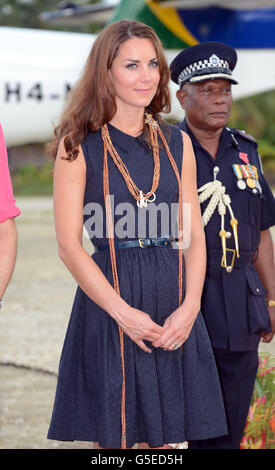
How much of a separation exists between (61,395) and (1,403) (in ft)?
8.73

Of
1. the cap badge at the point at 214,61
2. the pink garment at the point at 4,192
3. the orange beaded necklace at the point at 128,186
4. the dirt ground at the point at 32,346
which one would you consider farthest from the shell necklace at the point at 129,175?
the dirt ground at the point at 32,346

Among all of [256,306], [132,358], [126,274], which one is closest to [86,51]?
[256,306]

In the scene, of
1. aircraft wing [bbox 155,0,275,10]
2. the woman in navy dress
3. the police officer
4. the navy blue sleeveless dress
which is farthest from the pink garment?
aircraft wing [bbox 155,0,275,10]

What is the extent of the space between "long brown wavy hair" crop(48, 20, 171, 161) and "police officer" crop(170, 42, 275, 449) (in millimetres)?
620

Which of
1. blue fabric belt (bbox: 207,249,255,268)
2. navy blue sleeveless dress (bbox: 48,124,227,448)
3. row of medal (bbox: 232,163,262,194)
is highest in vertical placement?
row of medal (bbox: 232,163,262,194)

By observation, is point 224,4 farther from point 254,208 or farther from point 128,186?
point 128,186

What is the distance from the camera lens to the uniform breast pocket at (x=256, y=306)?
274 cm

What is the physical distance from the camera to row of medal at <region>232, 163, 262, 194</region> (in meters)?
2.81

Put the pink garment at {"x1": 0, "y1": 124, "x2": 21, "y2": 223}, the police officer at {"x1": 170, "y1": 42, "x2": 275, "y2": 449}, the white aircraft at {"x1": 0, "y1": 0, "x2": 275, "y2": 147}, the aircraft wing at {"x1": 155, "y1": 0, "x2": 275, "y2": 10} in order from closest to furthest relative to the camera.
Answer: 1. the pink garment at {"x1": 0, "y1": 124, "x2": 21, "y2": 223}
2. the police officer at {"x1": 170, "y1": 42, "x2": 275, "y2": 449}
3. the aircraft wing at {"x1": 155, "y1": 0, "x2": 275, "y2": 10}
4. the white aircraft at {"x1": 0, "y1": 0, "x2": 275, "y2": 147}

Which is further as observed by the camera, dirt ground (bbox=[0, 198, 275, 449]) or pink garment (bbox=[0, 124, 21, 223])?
dirt ground (bbox=[0, 198, 275, 449])

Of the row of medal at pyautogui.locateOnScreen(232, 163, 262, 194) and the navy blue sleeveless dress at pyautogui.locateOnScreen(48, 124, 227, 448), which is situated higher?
the row of medal at pyautogui.locateOnScreen(232, 163, 262, 194)

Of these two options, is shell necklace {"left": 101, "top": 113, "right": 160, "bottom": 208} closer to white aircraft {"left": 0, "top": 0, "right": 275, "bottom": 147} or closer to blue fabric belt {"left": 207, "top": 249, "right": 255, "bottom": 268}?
blue fabric belt {"left": 207, "top": 249, "right": 255, "bottom": 268}

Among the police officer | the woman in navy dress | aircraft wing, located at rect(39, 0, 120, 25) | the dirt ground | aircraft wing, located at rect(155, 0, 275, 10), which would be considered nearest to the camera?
the woman in navy dress

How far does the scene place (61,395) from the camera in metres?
2.13
